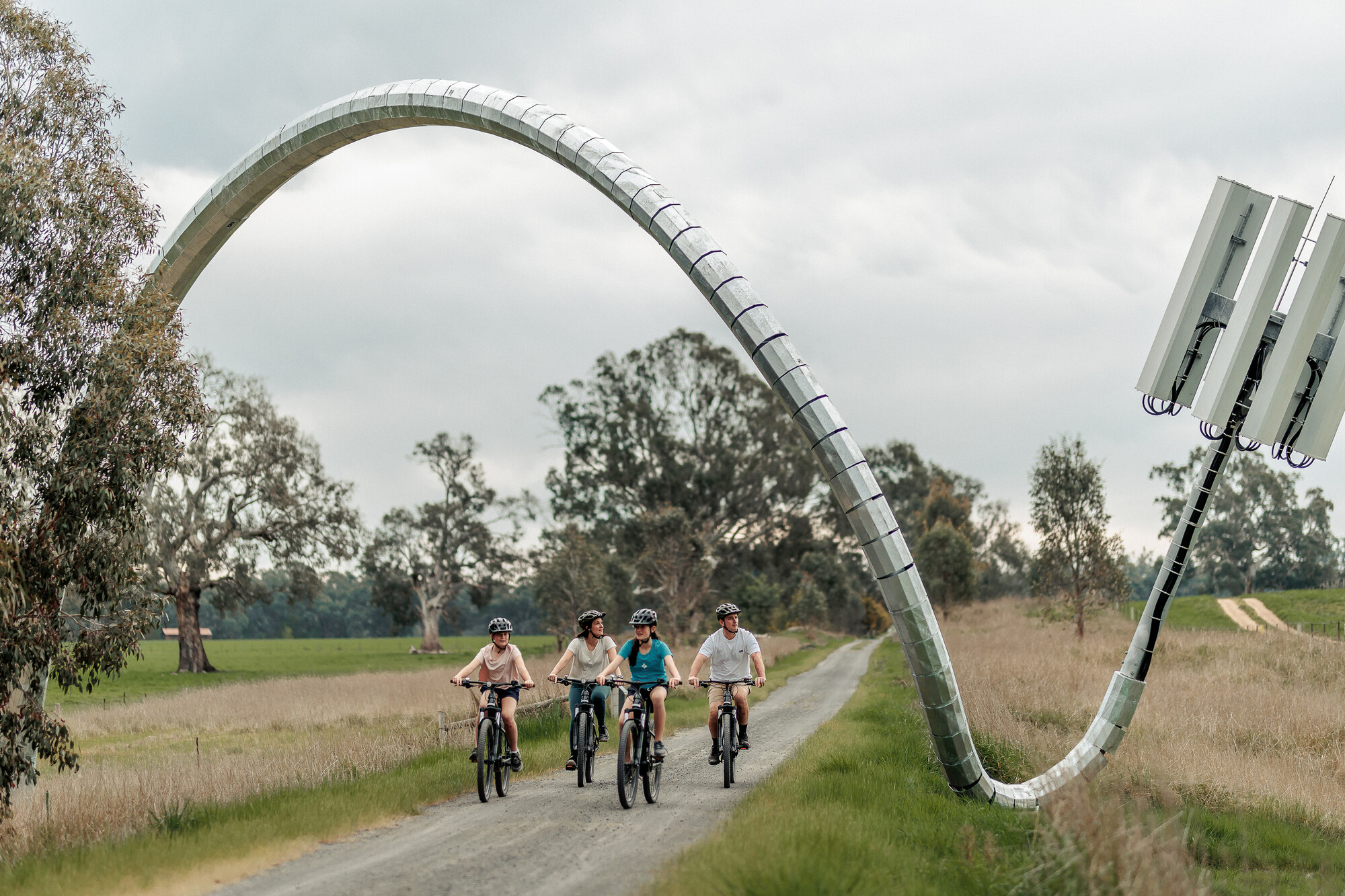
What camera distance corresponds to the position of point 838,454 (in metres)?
10.6

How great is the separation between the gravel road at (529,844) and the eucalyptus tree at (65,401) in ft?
13.6

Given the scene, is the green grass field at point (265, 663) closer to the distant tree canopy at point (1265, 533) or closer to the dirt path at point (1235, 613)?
the dirt path at point (1235, 613)

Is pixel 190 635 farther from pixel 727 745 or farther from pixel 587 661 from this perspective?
pixel 727 745

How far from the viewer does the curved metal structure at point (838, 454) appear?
10.4m

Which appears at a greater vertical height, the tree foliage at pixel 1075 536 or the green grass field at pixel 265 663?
the tree foliage at pixel 1075 536

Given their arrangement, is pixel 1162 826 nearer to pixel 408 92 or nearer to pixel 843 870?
pixel 843 870

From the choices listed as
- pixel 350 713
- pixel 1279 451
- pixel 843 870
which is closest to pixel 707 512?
pixel 350 713

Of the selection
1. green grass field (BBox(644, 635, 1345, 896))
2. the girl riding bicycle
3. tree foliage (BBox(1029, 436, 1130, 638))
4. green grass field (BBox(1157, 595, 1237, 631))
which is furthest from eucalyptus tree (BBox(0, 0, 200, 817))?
green grass field (BBox(1157, 595, 1237, 631))

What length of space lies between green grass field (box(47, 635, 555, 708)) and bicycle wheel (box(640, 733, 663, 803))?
52.0 ft

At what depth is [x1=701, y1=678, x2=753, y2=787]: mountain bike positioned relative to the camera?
416 inches

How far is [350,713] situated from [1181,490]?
8080 centimetres

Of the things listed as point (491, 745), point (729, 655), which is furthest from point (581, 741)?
point (729, 655)

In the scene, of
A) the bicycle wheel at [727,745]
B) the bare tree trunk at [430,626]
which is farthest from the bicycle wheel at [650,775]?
the bare tree trunk at [430,626]

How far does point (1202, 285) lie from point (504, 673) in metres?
8.24
